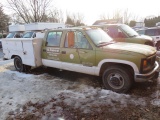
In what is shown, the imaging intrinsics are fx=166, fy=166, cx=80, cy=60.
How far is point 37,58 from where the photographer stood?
649 centimetres

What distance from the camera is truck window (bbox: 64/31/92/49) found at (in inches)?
203

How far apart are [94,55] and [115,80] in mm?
953

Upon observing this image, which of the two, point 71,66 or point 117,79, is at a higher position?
point 71,66

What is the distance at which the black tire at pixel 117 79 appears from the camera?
181 inches

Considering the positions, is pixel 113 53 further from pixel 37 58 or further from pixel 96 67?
pixel 37 58

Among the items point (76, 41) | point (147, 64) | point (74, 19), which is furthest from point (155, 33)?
point (74, 19)

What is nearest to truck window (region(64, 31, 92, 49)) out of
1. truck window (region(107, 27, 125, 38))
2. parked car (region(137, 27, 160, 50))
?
truck window (region(107, 27, 125, 38))

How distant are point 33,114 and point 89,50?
2.39 metres

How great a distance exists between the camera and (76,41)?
5367 millimetres

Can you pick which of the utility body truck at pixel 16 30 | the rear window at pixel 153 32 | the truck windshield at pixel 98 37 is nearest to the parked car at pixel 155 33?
the rear window at pixel 153 32

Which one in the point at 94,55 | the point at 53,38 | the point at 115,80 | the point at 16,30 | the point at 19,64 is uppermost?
the point at 16,30

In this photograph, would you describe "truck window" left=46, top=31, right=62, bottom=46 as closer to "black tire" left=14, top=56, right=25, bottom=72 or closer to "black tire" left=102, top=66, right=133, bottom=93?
"black tire" left=14, top=56, right=25, bottom=72

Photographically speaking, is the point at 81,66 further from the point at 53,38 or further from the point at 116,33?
the point at 116,33

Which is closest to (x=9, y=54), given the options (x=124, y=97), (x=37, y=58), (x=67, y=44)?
(x=37, y=58)
